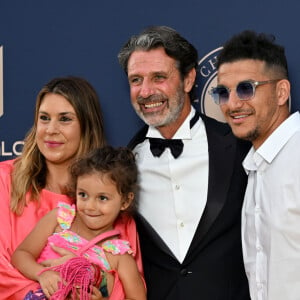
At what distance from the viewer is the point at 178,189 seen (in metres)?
2.65

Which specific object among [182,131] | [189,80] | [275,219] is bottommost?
[275,219]

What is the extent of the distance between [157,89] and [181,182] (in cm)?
41

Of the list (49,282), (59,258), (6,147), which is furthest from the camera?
(6,147)

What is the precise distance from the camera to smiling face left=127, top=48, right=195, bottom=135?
2734 mm

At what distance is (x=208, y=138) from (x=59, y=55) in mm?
1070

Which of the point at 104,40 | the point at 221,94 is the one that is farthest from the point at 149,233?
the point at 104,40

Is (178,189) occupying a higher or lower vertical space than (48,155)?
lower

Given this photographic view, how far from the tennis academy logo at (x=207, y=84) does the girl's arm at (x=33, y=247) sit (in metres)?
0.96

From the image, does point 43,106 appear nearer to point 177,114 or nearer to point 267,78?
point 177,114

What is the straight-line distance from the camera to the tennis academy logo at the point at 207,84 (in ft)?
10.1

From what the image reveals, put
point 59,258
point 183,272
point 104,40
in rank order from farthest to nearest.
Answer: point 104,40 < point 183,272 < point 59,258

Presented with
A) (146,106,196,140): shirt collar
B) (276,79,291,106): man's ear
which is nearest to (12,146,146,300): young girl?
(146,106,196,140): shirt collar

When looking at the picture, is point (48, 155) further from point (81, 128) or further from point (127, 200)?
point (127, 200)

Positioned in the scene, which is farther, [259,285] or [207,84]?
[207,84]
